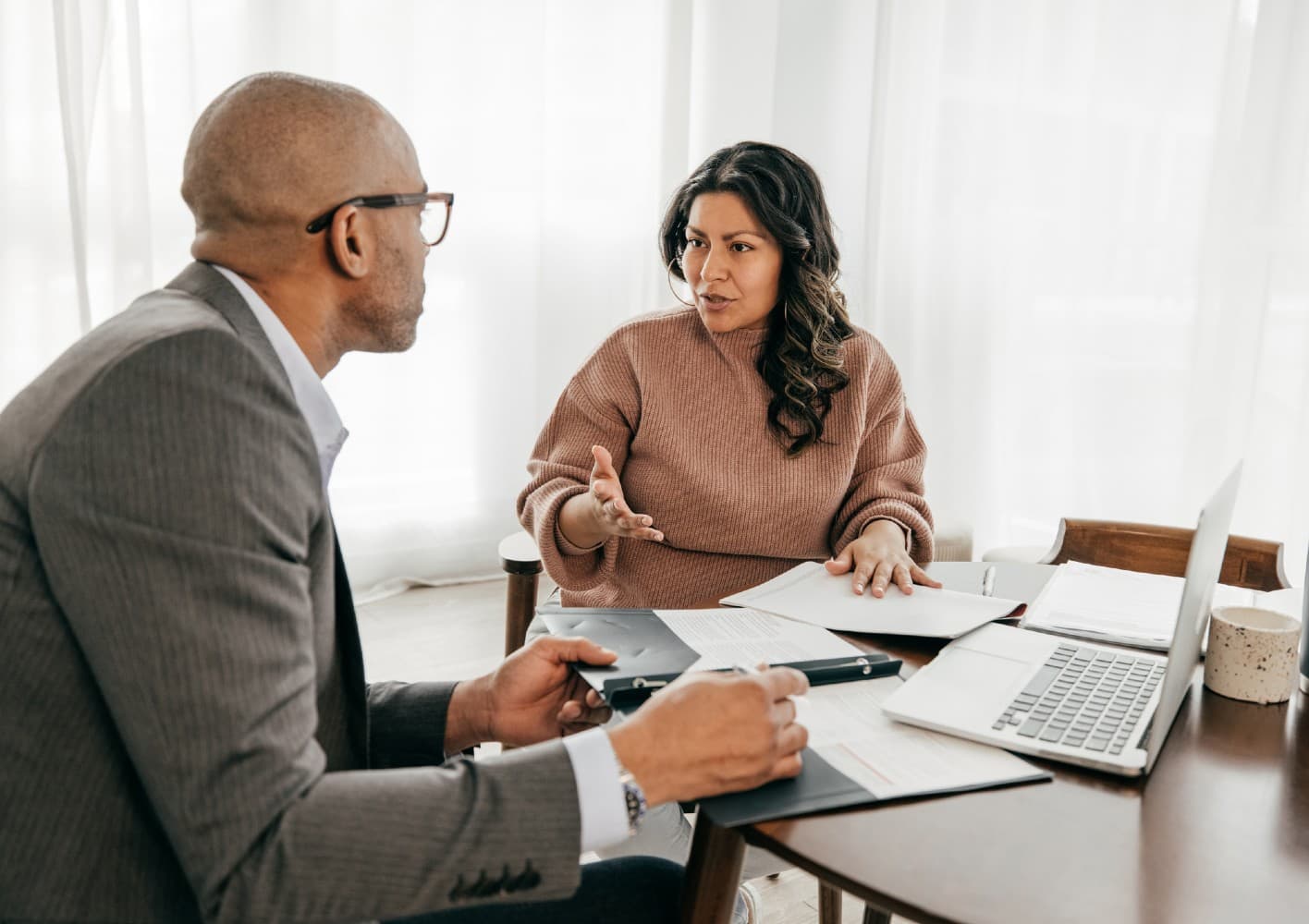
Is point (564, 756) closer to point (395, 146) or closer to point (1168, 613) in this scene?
point (395, 146)

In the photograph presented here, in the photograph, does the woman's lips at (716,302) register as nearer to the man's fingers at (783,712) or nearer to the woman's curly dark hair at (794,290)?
the woman's curly dark hair at (794,290)

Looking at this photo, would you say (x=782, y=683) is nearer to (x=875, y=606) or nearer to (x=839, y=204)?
(x=875, y=606)

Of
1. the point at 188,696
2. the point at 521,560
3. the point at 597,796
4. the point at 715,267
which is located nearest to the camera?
the point at 188,696

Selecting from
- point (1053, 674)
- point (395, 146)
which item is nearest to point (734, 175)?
point (395, 146)

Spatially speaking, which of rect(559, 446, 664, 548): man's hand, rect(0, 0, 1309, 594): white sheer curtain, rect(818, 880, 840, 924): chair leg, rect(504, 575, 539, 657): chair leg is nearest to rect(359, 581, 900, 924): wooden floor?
rect(0, 0, 1309, 594): white sheer curtain

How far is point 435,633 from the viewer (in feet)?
10.5

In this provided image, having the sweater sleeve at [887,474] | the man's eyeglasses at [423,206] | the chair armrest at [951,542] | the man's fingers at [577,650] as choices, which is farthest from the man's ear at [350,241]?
the chair armrest at [951,542]

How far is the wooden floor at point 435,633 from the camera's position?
9.55ft

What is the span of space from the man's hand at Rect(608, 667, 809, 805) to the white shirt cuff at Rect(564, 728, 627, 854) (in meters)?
0.02

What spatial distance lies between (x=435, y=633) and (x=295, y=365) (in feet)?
7.59

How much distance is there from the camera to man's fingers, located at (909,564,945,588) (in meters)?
1.42

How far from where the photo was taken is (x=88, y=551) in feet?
2.28

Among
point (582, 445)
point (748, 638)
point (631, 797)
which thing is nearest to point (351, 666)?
point (631, 797)

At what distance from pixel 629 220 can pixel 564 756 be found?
3166 millimetres
